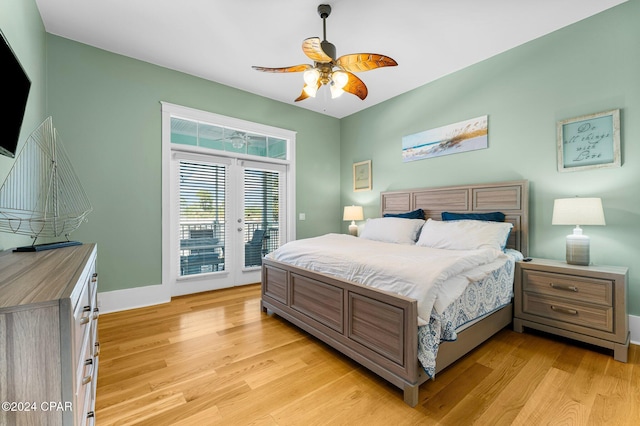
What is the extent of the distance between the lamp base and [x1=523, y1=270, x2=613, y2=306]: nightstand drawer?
7.7 inches

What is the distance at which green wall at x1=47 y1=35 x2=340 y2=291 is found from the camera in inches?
116

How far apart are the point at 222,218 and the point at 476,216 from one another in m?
3.27

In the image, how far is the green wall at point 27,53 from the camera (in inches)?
67.6

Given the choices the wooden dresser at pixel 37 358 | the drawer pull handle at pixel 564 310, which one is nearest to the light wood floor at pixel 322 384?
the drawer pull handle at pixel 564 310

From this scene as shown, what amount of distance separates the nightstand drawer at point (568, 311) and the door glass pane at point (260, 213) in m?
3.36

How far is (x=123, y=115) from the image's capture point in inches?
127

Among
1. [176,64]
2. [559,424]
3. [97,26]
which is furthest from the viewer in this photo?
[176,64]

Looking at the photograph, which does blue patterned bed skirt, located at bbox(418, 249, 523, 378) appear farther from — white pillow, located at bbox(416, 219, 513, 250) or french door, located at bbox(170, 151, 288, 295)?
french door, located at bbox(170, 151, 288, 295)

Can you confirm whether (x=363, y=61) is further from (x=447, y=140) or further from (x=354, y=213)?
(x=354, y=213)

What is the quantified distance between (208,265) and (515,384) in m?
3.55

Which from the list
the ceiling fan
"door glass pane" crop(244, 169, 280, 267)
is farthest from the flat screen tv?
"door glass pane" crop(244, 169, 280, 267)

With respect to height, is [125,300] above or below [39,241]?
below

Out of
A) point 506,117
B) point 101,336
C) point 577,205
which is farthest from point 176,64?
point 577,205

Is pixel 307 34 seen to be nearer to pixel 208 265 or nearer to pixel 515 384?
pixel 208 265
